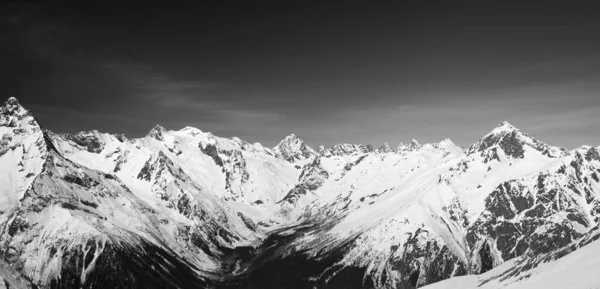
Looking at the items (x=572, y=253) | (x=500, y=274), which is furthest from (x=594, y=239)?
(x=500, y=274)

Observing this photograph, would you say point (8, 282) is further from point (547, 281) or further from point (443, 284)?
point (547, 281)

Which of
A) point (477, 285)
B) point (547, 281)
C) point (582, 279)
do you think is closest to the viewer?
point (582, 279)

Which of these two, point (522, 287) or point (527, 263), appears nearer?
point (522, 287)

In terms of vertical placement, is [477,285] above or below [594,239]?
below

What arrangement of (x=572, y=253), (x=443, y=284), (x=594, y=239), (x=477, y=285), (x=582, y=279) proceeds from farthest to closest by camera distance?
(x=443, y=284) → (x=477, y=285) → (x=594, y=239) → (x=572, y=253) → (x=582, y=279)

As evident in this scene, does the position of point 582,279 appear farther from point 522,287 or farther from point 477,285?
point 477,285

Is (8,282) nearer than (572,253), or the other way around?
(572,253)

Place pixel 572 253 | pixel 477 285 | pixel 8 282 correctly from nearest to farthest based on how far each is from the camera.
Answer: pixel 572 253, pixel 477 285, pixel 8 282

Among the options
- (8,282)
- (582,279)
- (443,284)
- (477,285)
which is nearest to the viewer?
(582,279)

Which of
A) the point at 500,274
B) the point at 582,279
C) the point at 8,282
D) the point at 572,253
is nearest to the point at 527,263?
the point at 500,274
